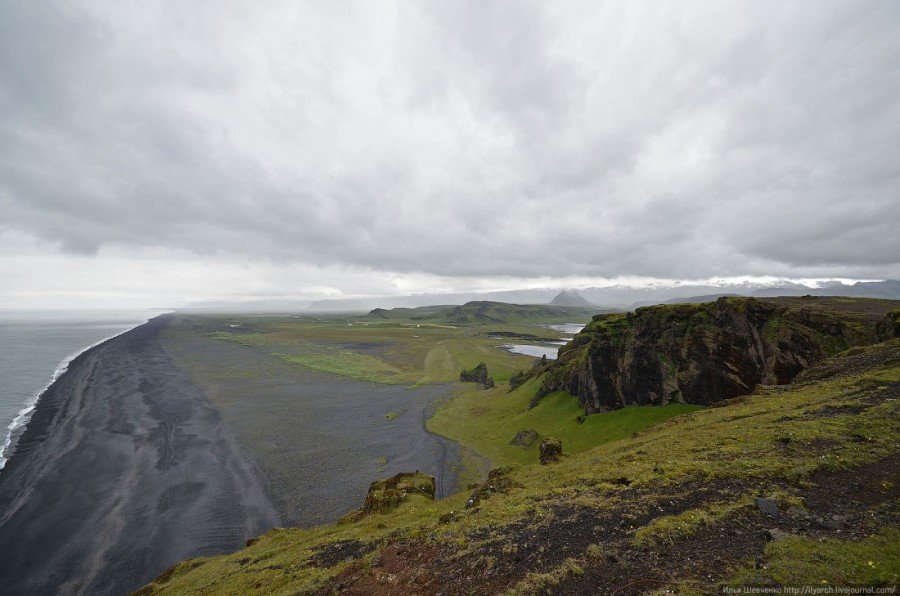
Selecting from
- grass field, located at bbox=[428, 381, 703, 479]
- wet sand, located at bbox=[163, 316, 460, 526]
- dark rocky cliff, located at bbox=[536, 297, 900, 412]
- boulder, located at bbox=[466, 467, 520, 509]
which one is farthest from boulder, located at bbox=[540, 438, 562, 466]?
dark rocky cliff, located at bbox=[536, 297, 900, 412]

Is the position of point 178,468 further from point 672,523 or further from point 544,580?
point 672,523

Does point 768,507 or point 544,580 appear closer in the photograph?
point 544,580

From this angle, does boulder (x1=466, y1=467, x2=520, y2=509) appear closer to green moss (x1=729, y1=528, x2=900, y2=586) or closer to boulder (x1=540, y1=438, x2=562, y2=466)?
boulder (x1=540, y1=438, x2=562, y2=466)

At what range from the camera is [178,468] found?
49.2 m

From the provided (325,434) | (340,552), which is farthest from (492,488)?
(325,434)

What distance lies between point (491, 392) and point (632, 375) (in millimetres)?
41652

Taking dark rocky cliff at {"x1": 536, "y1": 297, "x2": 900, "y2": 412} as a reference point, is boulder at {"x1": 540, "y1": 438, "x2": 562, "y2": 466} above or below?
below

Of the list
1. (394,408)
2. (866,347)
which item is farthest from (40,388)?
(866,347)

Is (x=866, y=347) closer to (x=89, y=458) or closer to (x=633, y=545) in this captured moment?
(x=633, y=545)

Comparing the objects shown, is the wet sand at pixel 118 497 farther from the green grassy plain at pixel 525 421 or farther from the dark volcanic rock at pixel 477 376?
the dark volcanic rock at pixel 477 376

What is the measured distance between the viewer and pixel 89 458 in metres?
51.6

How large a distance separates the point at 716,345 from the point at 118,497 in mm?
71214

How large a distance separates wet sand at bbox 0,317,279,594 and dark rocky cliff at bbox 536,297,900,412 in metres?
44.7

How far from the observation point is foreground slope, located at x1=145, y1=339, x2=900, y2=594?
11938 mm
